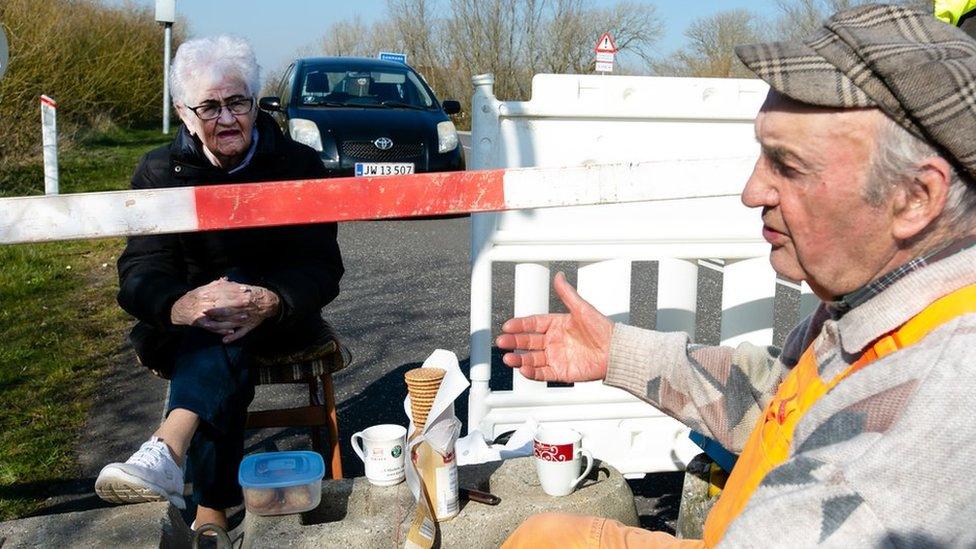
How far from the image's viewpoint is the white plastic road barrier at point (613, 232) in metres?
3.14

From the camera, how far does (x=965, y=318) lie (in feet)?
4.15

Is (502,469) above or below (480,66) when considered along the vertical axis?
below

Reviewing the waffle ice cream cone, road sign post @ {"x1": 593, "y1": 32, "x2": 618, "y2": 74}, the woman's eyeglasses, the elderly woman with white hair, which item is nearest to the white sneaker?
the elderly woman with white hair

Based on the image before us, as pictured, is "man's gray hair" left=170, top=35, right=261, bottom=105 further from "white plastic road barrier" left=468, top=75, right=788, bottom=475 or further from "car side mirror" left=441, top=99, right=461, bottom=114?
"car side mirror" left=441, top=99, right=461, bottom=114

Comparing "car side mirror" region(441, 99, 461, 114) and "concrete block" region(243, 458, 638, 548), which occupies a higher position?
"car side mirror" region(441, 99, 461, 114)

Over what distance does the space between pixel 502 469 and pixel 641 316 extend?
12.5 ft

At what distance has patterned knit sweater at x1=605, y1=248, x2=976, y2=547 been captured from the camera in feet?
3.75

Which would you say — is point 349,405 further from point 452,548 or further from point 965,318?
point 965,318

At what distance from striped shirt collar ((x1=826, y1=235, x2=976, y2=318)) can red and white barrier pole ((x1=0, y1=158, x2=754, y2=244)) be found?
2.90 ft

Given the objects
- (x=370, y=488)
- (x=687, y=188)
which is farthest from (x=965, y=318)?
(x=370, y=488)

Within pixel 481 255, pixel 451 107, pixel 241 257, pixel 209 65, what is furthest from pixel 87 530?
pixel 451 107

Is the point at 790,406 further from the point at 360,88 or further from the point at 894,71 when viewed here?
the point at 360,88

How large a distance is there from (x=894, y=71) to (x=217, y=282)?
7.28 feet

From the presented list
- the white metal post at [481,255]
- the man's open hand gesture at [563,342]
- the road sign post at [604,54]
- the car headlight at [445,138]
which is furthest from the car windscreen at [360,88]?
the road sign post at [604,54]
